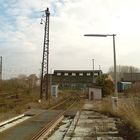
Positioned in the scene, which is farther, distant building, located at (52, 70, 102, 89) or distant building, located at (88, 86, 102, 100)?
distant building, located at (52, 70, 102, 89)

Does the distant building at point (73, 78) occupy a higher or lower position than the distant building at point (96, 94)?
higher

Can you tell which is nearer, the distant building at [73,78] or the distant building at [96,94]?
the distant building at [96,94]

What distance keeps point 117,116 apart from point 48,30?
2773 centimetres

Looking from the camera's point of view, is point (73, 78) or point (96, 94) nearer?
point (96, 94)

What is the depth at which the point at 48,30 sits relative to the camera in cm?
5091

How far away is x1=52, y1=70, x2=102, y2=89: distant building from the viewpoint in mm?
125781

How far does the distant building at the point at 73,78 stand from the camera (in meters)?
126

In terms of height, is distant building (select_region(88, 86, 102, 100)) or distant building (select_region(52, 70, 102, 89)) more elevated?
distant building (select_region(52, 70, 102, 89))

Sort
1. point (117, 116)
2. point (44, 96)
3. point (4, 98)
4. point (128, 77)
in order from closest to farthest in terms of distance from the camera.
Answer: point (117, 116)
point (4, 98)
point (44, 96)
point (128, 77)

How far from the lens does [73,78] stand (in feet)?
435

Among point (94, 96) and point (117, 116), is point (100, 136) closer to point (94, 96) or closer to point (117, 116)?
point (117, 116)

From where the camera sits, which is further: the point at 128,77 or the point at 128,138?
the point at 128,77

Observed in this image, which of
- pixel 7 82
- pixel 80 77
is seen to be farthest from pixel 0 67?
pixel 80 77

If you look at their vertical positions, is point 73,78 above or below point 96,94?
above
